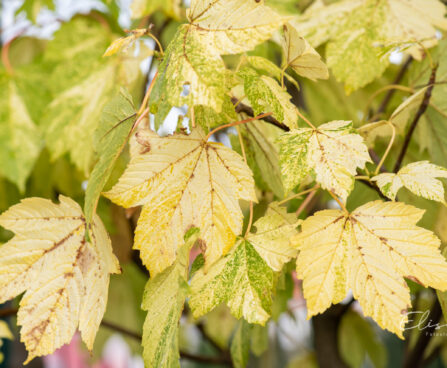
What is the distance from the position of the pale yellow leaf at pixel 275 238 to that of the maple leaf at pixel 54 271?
0.14 meters

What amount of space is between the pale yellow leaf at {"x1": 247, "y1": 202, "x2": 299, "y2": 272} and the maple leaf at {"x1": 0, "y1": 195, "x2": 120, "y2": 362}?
136mm

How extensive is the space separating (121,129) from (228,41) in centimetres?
12

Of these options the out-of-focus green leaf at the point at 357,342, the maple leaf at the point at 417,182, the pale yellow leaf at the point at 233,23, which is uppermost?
the pale yellow leaf at the point at 233,23

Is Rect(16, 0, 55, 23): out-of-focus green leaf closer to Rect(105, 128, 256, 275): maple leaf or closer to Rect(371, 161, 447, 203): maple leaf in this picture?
Rect(105, 128, 256, 275): maple leaf

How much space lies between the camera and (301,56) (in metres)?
0.40

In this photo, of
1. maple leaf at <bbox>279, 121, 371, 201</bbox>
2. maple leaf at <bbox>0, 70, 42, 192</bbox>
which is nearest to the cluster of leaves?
maple leaf at <bbox>279, 121, 371, 201</bbox>

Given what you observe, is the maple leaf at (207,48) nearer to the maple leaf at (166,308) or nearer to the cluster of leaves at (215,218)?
the cluster of leaves at (215,218)

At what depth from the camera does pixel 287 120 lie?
0.38 metres

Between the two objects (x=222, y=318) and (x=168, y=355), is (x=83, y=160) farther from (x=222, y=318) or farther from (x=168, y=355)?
(x=222, y=318)

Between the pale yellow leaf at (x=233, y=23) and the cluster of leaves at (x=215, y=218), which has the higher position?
the pale yellow leaf at (x=233, y=23)

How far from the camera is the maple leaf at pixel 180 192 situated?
1.23 ft

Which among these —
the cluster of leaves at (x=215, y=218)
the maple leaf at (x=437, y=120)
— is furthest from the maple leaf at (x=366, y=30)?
Answer: the cluster of leaves at (x=215, y=218)

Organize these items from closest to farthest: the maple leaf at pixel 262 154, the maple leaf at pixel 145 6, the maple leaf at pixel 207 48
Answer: the maple leaf at pixel 207 48, the maple leaf at pixel 262 154, the maple leaf at pixel 145 6

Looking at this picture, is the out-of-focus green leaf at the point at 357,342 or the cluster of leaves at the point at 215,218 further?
the out-of-focus green leaf at the point at 357,342
